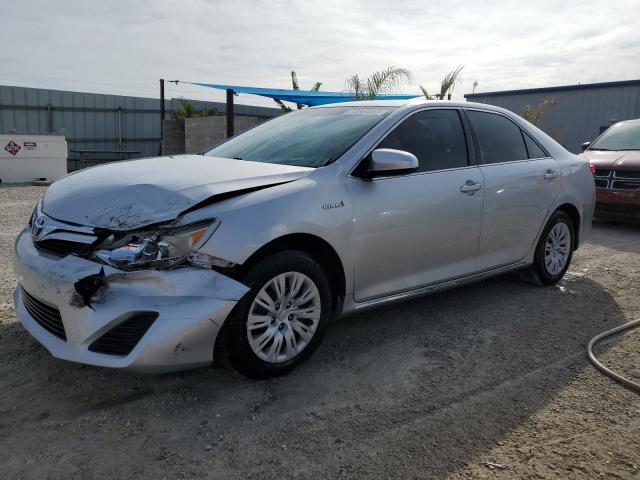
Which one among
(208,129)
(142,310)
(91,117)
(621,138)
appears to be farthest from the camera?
(91,117)

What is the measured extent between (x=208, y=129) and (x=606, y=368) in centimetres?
1509

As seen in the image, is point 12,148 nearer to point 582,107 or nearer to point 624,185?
point 624,185

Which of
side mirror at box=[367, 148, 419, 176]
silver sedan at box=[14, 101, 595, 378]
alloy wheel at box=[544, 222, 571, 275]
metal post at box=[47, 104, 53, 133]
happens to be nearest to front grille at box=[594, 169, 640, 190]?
alloy wheel at box=[544, 222, 571, 275]

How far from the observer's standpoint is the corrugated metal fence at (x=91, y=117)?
17.5 m

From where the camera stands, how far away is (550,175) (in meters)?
4.77

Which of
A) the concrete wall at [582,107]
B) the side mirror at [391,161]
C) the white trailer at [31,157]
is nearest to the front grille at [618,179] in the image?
the side mirror at [391,161]

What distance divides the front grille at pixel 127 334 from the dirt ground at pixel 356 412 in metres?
0.35

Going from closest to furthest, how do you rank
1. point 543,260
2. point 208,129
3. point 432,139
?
point 432,139 < point 543,260 < point 208,129

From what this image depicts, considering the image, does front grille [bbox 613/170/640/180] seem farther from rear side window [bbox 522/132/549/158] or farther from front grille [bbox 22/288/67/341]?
front grille [bbox 22/288/67/341]

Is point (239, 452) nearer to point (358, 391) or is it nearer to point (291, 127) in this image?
point (358, 391)

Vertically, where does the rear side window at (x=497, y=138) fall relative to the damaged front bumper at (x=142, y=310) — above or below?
above

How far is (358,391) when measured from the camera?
3.00 m

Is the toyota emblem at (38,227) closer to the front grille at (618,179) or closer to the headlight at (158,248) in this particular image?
the headlight at (158,248)

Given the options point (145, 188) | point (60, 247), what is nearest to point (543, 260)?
→ point (145, 188)
